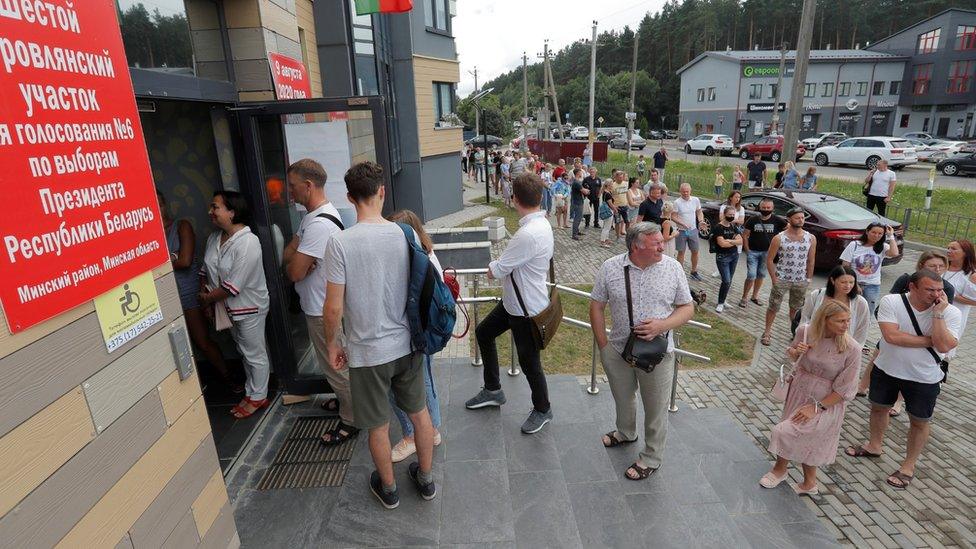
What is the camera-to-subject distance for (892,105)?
46.8 metres

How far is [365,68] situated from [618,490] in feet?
36.1

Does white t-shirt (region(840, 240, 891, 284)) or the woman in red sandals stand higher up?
the woman in red sandals

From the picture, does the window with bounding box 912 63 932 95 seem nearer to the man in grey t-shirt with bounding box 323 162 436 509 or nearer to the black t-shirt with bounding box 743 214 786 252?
the black t-shirt with bounding box 743 214 786 252

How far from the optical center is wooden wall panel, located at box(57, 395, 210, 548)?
6.20 feet

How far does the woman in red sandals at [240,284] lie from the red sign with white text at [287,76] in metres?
1.16

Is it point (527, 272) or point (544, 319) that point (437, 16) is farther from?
point (544, 319)

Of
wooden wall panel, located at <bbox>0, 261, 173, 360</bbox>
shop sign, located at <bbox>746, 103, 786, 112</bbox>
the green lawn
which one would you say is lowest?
the green lawn

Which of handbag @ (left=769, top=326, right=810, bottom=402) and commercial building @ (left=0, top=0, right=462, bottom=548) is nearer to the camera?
commercial building @ (left=0, top=0, right=462, bottom=548)

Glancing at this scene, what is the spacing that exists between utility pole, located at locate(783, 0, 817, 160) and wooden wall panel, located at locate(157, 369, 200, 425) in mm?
16207

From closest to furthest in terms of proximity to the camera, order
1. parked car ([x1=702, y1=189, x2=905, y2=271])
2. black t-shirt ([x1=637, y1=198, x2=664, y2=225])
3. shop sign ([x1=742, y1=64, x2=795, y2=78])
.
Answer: parked car ([x1=702, y1=189, x2=905, y2=271])
black t-shirt ([x1=637, y1=198, x2=664, y2=225])
shop sign ([x1=742, y1=64, x2=795, y2=78])

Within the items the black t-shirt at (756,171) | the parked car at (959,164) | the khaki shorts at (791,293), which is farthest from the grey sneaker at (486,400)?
the parked car at (959,164)

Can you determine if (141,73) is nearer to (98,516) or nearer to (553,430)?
(98,516)

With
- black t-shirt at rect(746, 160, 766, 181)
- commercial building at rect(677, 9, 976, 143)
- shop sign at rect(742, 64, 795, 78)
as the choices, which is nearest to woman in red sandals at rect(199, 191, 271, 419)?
black t-shirt at rect(746, 160, 766, 181)

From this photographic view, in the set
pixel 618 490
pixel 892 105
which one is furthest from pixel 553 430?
pixel 892 105
